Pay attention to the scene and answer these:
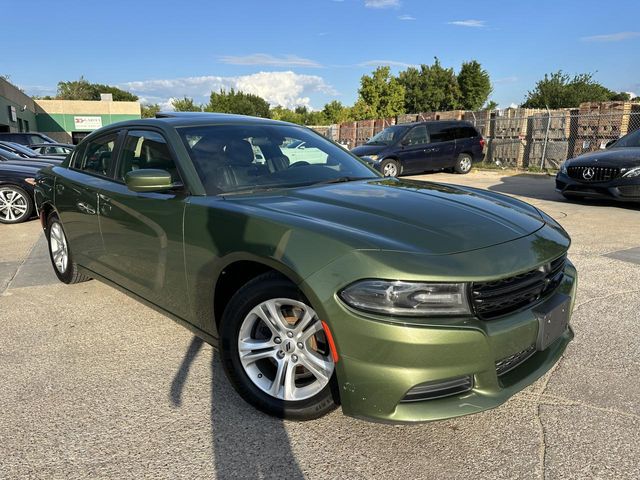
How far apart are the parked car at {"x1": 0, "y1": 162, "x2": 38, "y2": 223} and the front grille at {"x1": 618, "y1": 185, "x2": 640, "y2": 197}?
33.1 ft

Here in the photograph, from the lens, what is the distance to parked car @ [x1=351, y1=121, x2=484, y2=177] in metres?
14.6

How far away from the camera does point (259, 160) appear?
3.31 metres

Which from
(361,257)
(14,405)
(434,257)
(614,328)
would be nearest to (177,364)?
(14,405)

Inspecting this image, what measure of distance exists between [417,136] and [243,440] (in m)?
13.8

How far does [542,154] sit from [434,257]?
691 inches

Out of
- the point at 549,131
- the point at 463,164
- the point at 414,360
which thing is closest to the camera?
the point at 414,360

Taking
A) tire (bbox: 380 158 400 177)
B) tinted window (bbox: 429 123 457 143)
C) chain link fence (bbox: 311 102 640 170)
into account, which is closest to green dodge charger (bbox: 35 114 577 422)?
tire (bbox: 380 158 400 177)

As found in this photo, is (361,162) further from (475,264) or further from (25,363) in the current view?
(25,363)

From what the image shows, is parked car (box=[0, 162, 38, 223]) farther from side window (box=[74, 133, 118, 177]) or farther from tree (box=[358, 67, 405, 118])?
tree (box=[358, 67, 405, 118])

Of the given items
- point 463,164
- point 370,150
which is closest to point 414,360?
point 370,150

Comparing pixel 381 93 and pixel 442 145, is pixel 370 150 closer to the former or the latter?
pixel 442 145

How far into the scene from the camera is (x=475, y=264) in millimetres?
2121

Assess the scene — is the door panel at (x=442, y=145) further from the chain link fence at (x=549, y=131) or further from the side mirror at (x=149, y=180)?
the side mirror at (x=149, y=180)

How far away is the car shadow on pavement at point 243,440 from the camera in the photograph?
7.09 ft
